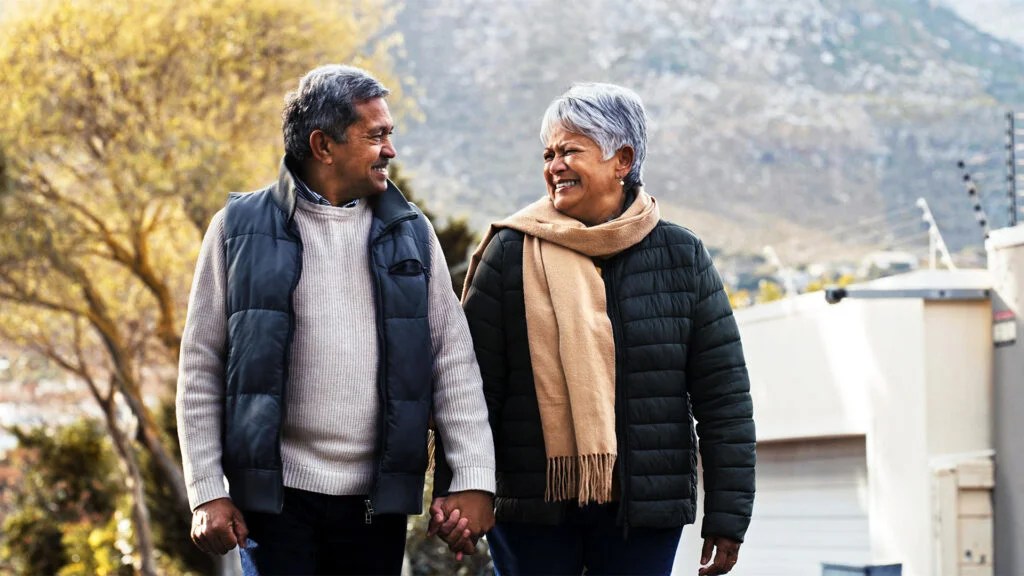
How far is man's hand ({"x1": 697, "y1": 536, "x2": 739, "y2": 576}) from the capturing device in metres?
3.86

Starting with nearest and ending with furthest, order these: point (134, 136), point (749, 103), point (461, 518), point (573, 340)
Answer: point (461, 518) < point (573, 340) < point (134, 136) < point (749, 103)

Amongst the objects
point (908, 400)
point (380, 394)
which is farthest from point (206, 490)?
point (908, 400)

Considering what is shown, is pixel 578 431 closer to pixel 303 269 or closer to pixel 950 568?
pixel 303 269

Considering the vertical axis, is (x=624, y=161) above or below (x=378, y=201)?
above

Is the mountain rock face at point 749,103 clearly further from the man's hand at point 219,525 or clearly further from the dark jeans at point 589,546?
the man's hand at point 219,525

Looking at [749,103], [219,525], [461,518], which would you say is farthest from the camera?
[749,103]

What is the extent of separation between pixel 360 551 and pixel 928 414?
9.60 meters

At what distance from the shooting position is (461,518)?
3549 mm

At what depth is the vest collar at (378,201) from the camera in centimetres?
354

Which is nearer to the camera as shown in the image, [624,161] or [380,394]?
[380,394]

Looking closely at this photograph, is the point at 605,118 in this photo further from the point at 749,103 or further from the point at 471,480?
the point at 749,103

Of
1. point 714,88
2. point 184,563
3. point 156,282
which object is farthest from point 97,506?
point 714,88

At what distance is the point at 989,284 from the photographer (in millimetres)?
12008

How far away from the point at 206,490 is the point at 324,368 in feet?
1.26
